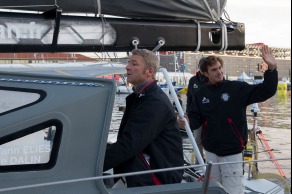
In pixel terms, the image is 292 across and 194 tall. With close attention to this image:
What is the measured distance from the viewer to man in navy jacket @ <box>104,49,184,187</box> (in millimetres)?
2564

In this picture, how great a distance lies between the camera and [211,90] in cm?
445

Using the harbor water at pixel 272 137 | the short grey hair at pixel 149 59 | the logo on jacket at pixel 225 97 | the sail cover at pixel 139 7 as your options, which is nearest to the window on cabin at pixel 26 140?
the short grey hair at pixel 149 59

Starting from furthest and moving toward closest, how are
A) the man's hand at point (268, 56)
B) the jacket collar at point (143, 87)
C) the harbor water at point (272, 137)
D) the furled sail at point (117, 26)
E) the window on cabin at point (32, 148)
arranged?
A: 1. the harbor water at point (272, 137)
2. the man's hand at point (268, 56)
3. the furled sail at point (117, 26)
4. the jacket collar at point (143, 87)
5. the window on cabin at point (32, 148)

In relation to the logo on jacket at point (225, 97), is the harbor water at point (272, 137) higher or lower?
lower

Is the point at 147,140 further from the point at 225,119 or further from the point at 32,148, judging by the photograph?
the point at 225,119

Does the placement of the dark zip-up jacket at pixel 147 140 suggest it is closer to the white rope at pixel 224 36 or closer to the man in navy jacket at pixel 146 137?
→ the man in navy jacket at pixel 146 137

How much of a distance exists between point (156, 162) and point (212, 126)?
5.98 feet

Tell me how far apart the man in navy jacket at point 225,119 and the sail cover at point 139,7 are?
0.75m

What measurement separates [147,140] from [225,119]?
1.89 metres

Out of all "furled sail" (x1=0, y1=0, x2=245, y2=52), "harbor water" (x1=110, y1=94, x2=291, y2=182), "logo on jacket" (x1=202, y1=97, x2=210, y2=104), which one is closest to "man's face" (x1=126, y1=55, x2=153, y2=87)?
"furled sail" (x1=0, y1=0, x2=245, y2=52)

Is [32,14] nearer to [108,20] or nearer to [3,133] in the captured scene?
[108,20]

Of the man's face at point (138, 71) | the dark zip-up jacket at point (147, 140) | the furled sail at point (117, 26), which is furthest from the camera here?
the furled sail at point (117, 26)

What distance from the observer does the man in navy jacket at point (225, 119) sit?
4.15m

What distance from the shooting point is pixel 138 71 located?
2.88 metres
